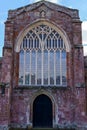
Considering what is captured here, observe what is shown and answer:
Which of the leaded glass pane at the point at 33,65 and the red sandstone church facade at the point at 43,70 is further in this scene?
the leaded glass pane at the point at 33,65

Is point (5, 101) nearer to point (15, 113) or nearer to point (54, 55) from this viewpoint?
point (15, 113)

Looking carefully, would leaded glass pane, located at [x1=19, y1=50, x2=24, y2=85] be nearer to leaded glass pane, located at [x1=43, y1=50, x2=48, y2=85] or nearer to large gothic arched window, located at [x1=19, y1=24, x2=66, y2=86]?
large gothic arched window, located at [x1=19, y1=24, x2=66, y2=86]

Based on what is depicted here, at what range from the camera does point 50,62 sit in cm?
2283

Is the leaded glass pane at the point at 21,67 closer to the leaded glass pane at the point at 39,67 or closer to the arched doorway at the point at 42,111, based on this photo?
the leaded glass pane at the point at 39,67

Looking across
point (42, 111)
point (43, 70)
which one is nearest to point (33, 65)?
point (43, 70)

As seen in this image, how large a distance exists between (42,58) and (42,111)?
450 centimetres

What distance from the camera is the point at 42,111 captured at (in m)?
22.1

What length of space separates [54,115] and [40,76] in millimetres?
3464

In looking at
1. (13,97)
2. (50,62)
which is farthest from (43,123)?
(50,62)

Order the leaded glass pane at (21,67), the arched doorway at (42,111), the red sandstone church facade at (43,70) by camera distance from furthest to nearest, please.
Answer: the leaded glass pane at (21,67) < the arched doorway at (42,111) < the red sandstone church facade at (43,70)

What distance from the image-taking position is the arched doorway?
859 inches

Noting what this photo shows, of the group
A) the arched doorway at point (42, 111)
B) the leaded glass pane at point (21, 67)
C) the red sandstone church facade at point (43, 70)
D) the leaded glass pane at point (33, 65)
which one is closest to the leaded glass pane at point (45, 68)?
the red sandstone church facade at point (43, 70)

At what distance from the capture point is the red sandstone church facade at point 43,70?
21.4 metres

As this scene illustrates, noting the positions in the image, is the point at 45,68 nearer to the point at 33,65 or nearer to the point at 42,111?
the point at 33,65
